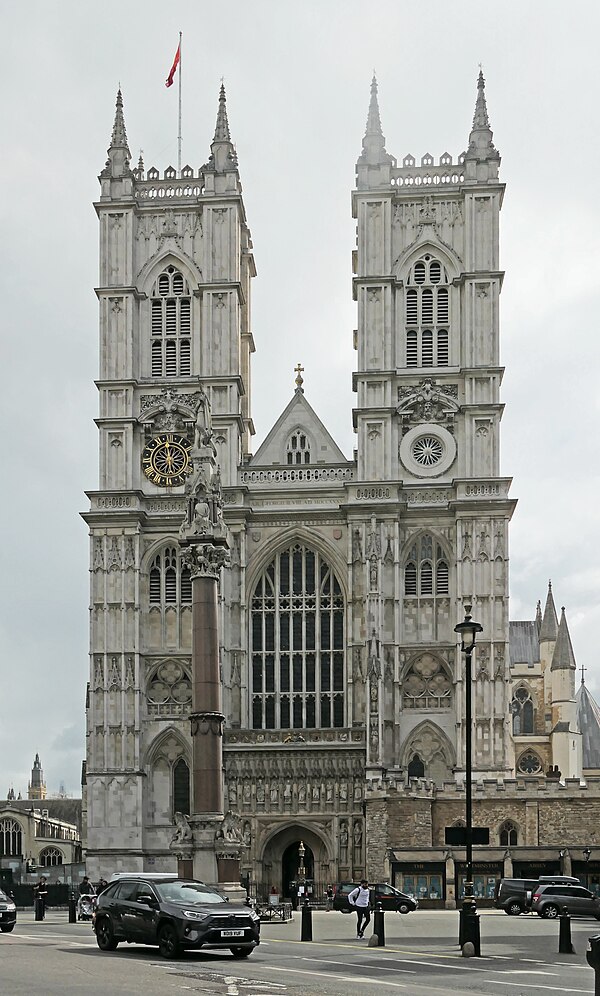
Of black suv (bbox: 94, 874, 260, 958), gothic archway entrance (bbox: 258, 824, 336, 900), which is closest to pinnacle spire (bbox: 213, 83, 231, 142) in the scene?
gothic archway entrance (bbox: 258, 824, 336, 900)

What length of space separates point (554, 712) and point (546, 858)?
1369 inches

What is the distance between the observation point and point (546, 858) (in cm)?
5653

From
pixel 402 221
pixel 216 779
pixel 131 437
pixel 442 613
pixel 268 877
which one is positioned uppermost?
pixel 402 221

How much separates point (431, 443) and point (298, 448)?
6496mm

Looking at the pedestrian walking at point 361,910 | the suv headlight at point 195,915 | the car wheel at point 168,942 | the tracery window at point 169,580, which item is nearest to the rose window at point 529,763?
the tracery window at point 169,580

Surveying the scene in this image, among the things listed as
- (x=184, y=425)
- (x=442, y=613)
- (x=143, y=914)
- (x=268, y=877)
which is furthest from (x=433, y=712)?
(x=143, y=914)

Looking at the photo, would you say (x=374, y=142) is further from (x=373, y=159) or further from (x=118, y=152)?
(x=118, y=152)

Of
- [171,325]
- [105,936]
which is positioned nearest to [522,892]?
[105,936]

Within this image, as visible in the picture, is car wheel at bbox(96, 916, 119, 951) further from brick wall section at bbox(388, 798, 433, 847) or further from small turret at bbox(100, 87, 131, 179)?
small turret at bbox(100, 87, 131, 179)

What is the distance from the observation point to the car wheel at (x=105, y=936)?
27.0m

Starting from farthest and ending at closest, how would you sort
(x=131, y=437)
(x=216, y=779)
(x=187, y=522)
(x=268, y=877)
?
(x=131, y=437) → (x=268, y=877) → (x=187, y=522) → (x=216, y=779)

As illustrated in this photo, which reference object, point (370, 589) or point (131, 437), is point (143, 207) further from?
point (370, 589)

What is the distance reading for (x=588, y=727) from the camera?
333 ft

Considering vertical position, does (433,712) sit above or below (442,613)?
below
